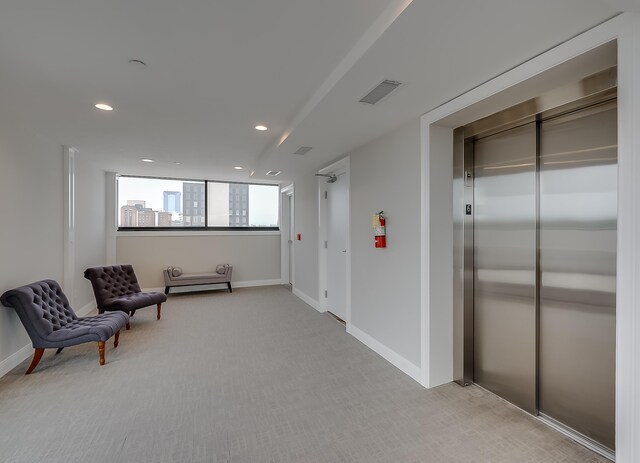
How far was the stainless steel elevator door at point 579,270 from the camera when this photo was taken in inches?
72.2

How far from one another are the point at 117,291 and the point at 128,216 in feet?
7.76

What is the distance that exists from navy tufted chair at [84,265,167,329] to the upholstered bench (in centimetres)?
118

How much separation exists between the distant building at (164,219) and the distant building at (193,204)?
0.30 metres

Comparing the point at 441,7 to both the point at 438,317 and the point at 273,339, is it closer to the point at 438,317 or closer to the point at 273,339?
the point at 438,317

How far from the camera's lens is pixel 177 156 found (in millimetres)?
4656

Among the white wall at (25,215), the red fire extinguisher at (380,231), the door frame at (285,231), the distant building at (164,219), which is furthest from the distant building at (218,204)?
the red fire extinguisher at (380,231)

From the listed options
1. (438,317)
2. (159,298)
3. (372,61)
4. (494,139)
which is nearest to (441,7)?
(372,61)

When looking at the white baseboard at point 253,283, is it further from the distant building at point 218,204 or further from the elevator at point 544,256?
the elevator at point 544,256

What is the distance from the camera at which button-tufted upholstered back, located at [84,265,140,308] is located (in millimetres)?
4125

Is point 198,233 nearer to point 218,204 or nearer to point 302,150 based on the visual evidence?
point 218,204

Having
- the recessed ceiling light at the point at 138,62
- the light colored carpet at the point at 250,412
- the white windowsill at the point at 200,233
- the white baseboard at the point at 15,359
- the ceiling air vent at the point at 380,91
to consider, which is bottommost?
the light colored carpet at the point at 250,412

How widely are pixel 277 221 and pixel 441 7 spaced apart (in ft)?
20.9

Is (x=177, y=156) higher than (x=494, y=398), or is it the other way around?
(x=177, y=156)

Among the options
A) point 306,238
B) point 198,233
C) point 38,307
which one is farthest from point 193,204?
point 38,307
